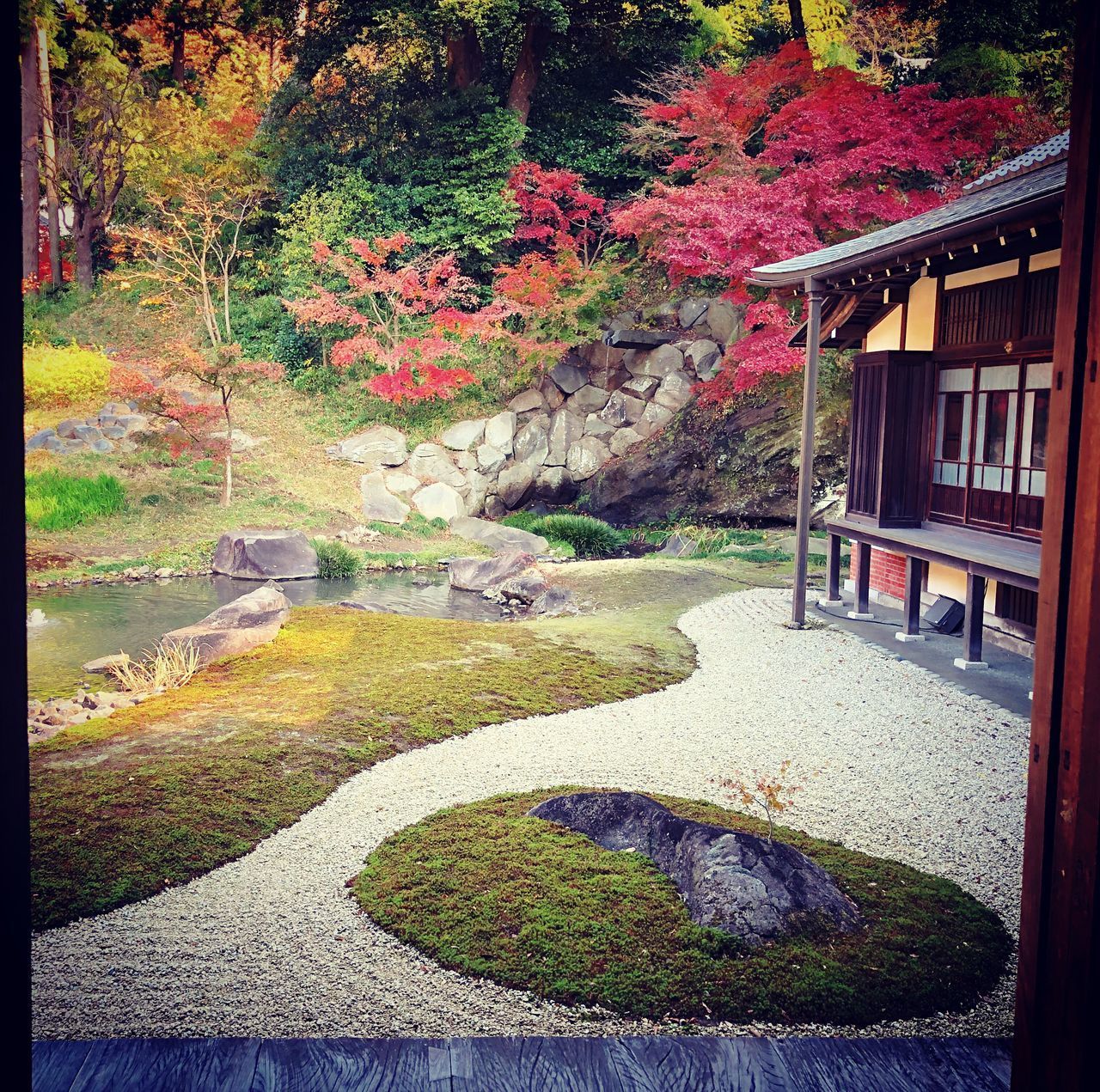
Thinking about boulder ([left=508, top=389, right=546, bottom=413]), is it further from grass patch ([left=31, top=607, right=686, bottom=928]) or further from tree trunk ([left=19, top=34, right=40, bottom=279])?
tree trunk ([left=19, top=34, right=40, bottom=279])

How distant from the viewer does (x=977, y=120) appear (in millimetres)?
11352

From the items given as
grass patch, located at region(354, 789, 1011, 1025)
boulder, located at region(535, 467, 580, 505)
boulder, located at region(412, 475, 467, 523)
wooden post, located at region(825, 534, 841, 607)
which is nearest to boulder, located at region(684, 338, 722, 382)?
boulder, located at region(535, 467, 580, 505)

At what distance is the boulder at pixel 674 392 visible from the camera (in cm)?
1456

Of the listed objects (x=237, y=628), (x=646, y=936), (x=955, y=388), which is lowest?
(x=646, y=936)

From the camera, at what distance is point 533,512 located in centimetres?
1485

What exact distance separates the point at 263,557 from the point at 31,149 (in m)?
11.4

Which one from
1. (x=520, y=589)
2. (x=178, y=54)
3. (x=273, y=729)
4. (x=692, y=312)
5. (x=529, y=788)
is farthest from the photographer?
(x=178, y=54)

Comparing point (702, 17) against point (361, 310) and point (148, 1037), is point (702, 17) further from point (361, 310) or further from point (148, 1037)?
point (148, 1037)

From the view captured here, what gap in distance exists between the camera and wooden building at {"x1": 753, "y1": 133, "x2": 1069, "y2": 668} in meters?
6.68

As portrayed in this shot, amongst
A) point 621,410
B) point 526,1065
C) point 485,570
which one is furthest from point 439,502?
point 526,1065

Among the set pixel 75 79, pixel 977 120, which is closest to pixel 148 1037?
pixel 977 120

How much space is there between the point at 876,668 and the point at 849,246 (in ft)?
11.9

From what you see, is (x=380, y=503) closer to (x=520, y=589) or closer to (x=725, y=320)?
(x=520, y=589)

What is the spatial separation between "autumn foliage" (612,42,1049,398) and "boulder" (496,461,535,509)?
3.08m
